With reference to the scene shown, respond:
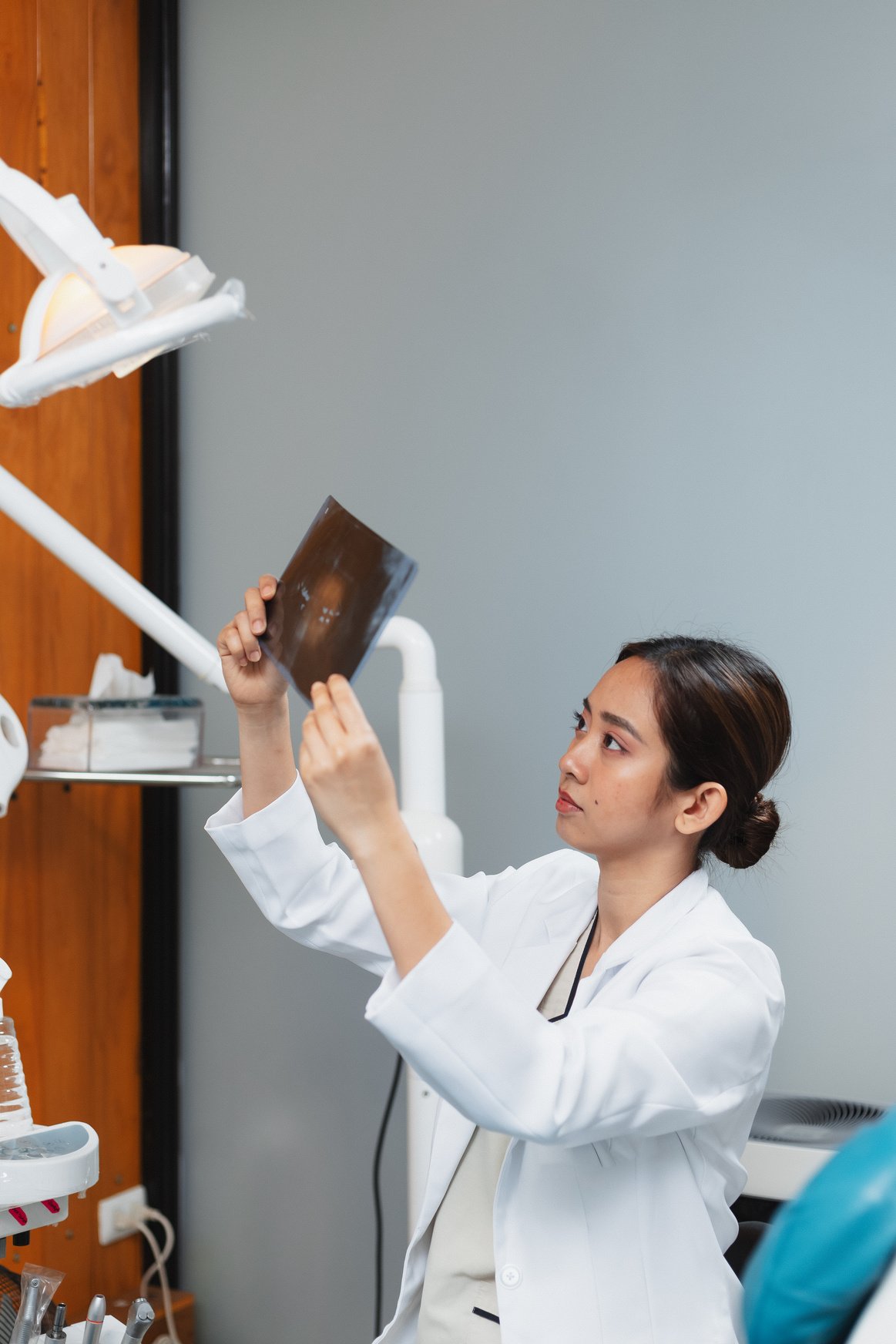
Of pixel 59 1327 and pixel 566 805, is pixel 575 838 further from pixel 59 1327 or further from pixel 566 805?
pixel 59 1327

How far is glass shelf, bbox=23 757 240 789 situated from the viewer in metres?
1.85

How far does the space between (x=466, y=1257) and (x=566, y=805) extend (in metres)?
0.43

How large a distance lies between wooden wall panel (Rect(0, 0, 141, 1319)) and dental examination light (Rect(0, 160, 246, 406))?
895mm

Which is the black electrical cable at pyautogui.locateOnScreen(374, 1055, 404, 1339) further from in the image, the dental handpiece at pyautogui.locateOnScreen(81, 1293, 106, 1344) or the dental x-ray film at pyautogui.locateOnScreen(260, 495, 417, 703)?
the dental x-ray film at pyautogui.locateOnScreen(260, 495, 417, 703)

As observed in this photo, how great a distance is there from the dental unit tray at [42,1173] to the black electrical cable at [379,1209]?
2.61 feet

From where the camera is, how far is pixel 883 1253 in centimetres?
53

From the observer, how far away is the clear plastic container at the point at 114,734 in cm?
190

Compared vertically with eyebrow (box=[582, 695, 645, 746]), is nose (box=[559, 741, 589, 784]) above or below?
below

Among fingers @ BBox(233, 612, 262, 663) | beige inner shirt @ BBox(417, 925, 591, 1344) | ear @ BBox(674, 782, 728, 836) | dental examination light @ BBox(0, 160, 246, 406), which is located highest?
dental examination light @ BBox(0, 160, 246, 406)

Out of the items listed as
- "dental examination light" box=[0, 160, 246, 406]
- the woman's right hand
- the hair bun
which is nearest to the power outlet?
the woman's right hand

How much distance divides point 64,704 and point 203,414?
661 millimetres

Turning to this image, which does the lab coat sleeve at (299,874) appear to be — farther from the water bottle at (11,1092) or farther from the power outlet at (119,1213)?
the power outlet at (119,1213)

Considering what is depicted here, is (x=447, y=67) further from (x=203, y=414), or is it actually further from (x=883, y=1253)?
(x=883, y=1253)

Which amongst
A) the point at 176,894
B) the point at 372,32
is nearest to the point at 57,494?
the point at 176,894
